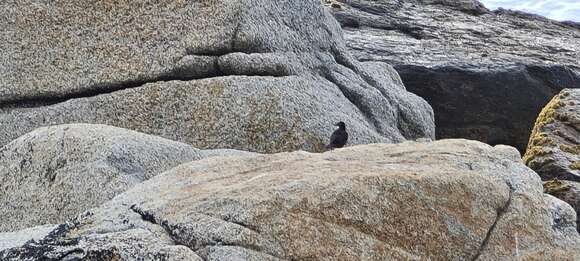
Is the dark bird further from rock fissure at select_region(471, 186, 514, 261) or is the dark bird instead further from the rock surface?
rock fissure at select_region(471, 186, 514, 261)

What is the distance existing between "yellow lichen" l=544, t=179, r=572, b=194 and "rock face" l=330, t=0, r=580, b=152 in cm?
1131

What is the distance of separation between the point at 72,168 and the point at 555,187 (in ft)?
23.8

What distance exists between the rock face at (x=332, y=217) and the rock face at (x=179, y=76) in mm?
6056

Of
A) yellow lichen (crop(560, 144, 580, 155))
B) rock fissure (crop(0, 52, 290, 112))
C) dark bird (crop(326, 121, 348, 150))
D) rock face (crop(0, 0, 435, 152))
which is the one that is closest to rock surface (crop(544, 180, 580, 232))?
yellow lichen (crop(560, 144, 580, 155))

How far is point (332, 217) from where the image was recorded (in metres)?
9.70

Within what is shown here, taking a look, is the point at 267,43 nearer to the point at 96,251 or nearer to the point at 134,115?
the point at 134,115

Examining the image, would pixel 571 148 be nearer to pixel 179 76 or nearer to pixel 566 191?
pixel 566 191

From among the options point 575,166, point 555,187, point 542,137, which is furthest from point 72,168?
point 542,137

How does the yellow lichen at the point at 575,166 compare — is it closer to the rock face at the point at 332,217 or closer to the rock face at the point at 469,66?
the rock face at the point at 332,217

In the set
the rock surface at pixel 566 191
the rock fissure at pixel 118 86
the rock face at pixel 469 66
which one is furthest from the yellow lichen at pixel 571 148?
the rock face at pixel 469 66

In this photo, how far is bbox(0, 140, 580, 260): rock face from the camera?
9.37 meters

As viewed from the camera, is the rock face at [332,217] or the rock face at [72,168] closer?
the rock face at [332,217]

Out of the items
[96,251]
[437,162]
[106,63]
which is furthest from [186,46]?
[96,251]

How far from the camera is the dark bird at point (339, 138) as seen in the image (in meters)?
16.5
